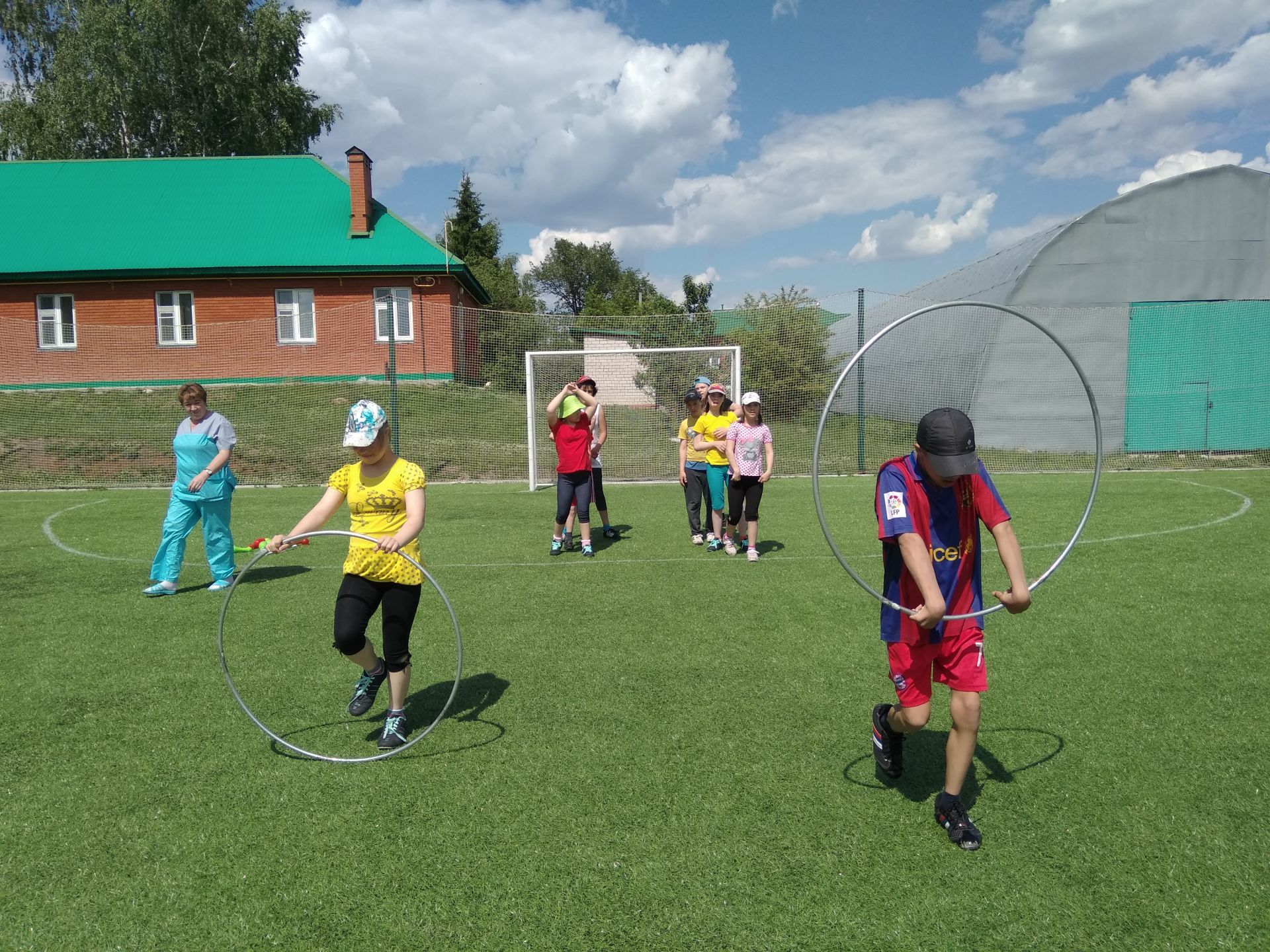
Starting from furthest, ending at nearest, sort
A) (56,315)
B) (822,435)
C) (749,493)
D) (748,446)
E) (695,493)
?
(56,315), (695,493), (749,493), (748,446), (822,435)

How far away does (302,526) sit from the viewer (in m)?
4.86

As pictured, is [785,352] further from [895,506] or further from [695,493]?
[895,506]

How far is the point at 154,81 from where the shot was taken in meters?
37.2

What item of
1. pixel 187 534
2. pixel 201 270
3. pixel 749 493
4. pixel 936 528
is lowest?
pixel 187 534

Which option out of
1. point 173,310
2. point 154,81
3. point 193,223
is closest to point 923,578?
point 173,310

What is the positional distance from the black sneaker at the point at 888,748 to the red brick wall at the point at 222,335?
16.8 m

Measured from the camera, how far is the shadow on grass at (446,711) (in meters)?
4.84

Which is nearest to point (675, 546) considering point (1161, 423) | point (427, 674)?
point (427, 674)

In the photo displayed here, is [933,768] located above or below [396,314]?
below

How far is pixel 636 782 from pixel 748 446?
221 inches

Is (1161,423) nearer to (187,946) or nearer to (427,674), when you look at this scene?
(427,674)

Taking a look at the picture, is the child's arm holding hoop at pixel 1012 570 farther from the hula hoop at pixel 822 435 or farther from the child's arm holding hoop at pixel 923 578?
the child's arm holding hoop at pixel 923 578

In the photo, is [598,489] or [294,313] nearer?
[598,489]

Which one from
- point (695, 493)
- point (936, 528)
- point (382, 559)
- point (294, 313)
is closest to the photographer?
point (936, 528)
